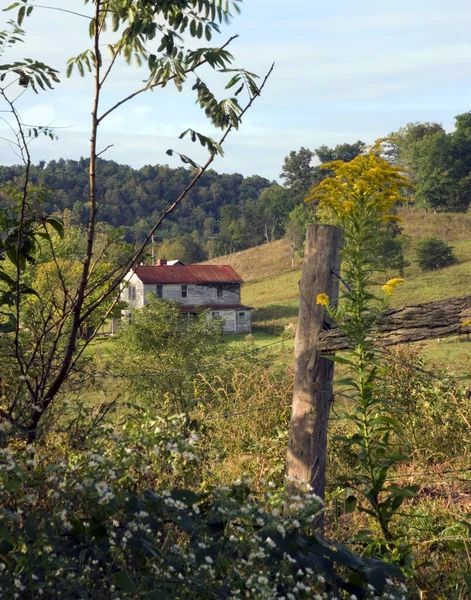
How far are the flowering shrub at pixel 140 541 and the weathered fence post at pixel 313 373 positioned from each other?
1277 millimetres

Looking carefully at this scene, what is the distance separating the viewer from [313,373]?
169 inches

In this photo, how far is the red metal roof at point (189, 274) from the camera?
5019cm

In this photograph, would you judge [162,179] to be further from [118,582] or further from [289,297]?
[118,582]

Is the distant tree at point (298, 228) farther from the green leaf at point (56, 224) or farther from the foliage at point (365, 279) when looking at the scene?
the green leaf at point (56, 224)

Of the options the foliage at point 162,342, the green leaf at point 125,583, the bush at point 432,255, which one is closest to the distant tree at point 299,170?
the bush at point 432,255

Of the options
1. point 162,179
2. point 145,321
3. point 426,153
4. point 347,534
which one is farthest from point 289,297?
point 162,179

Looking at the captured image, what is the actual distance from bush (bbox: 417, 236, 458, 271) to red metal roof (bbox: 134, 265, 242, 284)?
13728 mm

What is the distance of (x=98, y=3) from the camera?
9.89ft

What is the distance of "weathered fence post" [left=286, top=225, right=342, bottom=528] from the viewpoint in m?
4.28

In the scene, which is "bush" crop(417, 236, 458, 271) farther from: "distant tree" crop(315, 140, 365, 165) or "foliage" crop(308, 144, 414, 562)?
"foliage" crop(308, 144, 414, 562)

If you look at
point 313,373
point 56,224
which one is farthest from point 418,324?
point 56,224

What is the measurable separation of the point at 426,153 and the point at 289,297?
31151 mm

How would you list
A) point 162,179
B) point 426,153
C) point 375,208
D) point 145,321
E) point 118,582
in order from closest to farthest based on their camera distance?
point 118,582 < point 375,208 < point 145,321 < point 426,153 < point 162,179

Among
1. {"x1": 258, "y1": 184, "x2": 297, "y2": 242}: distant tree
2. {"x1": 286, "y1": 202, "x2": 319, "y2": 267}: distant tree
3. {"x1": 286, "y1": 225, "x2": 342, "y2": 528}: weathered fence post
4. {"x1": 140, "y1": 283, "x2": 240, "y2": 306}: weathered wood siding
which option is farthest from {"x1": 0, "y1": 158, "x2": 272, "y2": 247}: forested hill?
{"x1": 286, "y1": 225, "x2": 342, "y2": 528}: weathered fence post
